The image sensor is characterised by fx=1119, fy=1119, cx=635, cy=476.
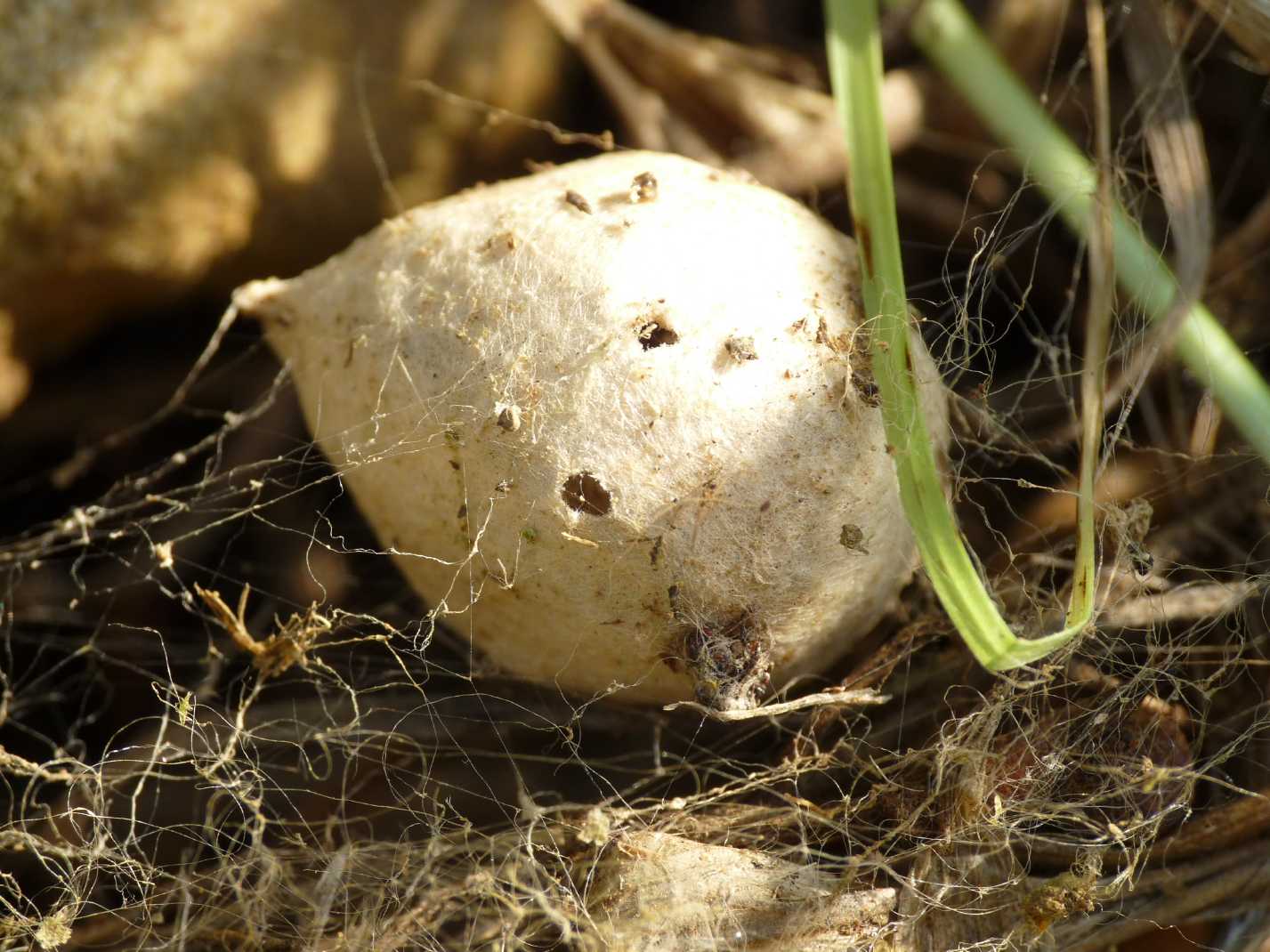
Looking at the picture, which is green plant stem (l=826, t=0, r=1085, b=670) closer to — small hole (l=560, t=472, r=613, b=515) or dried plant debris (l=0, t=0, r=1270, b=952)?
dried plant debris (l=0, t=0, r=1270, b=952)

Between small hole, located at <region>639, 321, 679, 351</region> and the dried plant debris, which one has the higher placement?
small hole, located at <region>639, 321, 679, 351</region>

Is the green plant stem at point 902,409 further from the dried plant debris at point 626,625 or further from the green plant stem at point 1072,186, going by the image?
the green plant stem at point 1072,186

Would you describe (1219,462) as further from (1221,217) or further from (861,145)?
(861,145)

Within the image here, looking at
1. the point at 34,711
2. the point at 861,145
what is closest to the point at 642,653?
the point at 861,145

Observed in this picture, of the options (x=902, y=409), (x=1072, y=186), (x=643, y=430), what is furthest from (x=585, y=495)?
(x=1072, y=186)

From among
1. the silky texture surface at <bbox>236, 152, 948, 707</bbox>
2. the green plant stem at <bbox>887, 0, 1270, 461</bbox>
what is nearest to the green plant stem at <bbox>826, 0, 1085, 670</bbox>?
the silky texture surface at <bbox>236, 152, 948, 707</bbox>

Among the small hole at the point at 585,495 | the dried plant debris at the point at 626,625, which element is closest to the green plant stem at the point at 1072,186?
the dried plant debris at the point at 626,625
